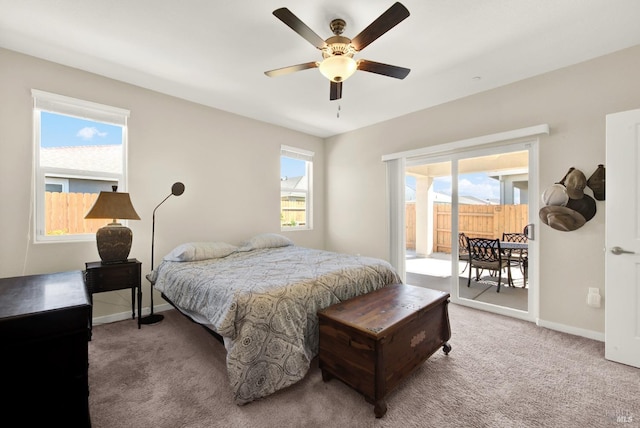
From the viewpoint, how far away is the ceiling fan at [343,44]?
1646mm

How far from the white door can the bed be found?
173 cm

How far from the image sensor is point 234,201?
4004 millimetres

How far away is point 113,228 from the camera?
8.87 ft

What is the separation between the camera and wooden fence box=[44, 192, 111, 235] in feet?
8.88

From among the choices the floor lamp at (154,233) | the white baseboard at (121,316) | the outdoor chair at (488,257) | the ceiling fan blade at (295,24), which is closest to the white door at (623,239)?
the outdoor chair at (488,257)

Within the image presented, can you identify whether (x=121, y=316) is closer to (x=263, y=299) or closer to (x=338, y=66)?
(x=263, y=299)

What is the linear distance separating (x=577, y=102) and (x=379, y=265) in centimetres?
252

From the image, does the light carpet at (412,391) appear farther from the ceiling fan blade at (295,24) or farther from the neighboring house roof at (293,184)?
the neighboring house roof at (293,184)

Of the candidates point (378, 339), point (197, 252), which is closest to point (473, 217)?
point (378, 339)

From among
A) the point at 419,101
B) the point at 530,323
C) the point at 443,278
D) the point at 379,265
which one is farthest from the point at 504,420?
the point at 419,101

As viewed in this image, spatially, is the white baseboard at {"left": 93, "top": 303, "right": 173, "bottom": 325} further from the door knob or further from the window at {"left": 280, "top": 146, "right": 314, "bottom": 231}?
the door knob

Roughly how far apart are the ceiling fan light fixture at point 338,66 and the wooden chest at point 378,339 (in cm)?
173

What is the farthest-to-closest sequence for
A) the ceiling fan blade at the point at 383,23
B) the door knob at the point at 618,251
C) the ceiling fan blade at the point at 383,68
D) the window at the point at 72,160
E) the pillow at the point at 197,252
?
1. the pillow at the point at 197,252
2. the window at the point at 72,160
3. the door knob at the point at 618,251
4. the ceiling fan blade at the point at 383,68
5. the ceiling fan blade at the point at 383,23

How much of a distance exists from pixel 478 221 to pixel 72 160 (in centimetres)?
476
